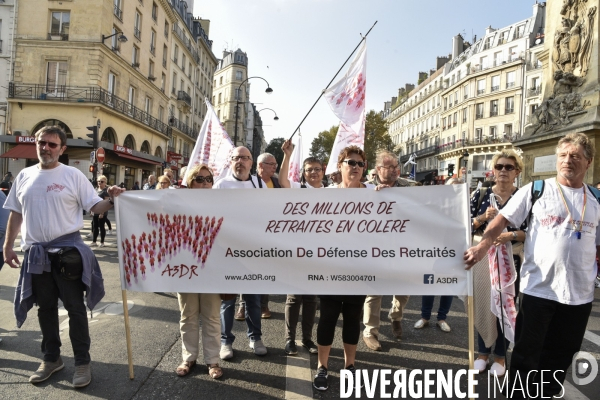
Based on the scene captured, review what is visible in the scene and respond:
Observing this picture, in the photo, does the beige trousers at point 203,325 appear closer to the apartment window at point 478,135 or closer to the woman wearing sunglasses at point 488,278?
the woman wearing sunglasses at point 488,278

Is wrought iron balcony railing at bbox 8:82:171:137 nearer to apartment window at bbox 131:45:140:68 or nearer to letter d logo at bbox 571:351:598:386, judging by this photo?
apartment window at bbox 131:45:140:68

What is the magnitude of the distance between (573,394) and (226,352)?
3009 mm

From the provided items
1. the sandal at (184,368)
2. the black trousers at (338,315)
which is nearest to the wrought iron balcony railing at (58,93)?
the sandal at (184,368)

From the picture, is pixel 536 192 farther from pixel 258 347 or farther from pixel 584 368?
pixel 258 347

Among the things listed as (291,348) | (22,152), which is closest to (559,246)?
(291,348)

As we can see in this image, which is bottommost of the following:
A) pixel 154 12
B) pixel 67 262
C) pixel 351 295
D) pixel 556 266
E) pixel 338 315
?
pixel 338 315

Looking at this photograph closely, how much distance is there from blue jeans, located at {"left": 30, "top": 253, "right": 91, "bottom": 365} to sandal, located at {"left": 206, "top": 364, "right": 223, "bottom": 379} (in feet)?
3.27

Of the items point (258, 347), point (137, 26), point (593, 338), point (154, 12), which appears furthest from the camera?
point (154, 12)

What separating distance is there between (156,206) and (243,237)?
0.83 metres

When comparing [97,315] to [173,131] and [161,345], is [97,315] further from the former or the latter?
[173,131]

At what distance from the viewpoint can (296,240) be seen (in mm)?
3199

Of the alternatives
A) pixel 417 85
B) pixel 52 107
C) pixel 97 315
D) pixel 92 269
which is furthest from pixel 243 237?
pixel 417 85

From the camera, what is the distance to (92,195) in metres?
3.39

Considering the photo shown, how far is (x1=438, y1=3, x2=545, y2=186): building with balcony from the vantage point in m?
46.8
